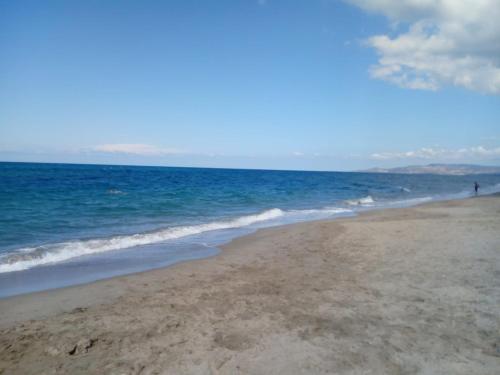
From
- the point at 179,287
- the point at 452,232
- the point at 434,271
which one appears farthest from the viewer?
the point at 452,232

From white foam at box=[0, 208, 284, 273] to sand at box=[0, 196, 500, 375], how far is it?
314 cm

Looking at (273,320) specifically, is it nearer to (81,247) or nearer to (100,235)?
(81,247)

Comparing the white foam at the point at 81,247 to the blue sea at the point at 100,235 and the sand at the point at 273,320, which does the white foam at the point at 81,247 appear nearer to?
the blue sea at the point at 100,235

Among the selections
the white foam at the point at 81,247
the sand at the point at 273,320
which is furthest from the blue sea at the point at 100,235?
the sand at the point at 273,320

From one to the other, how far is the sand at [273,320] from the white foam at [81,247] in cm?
314

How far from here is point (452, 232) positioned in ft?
41.3

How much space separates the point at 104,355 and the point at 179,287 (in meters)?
2.75

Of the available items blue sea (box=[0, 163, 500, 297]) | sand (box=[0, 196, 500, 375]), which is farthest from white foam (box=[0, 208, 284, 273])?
sand (box=[0, 196, 500, 375])

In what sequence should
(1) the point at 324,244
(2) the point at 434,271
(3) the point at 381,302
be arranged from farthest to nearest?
(1) the point at 324,244, (2) the point at 434,271, (3) the point at 381,302

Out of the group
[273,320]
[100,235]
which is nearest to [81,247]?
[100,235]

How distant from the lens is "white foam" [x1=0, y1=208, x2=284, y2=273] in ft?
30.1

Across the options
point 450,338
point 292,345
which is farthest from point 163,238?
point 450,338

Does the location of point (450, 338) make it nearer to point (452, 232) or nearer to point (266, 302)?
point (266, 302)

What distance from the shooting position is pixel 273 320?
17.3 ft
